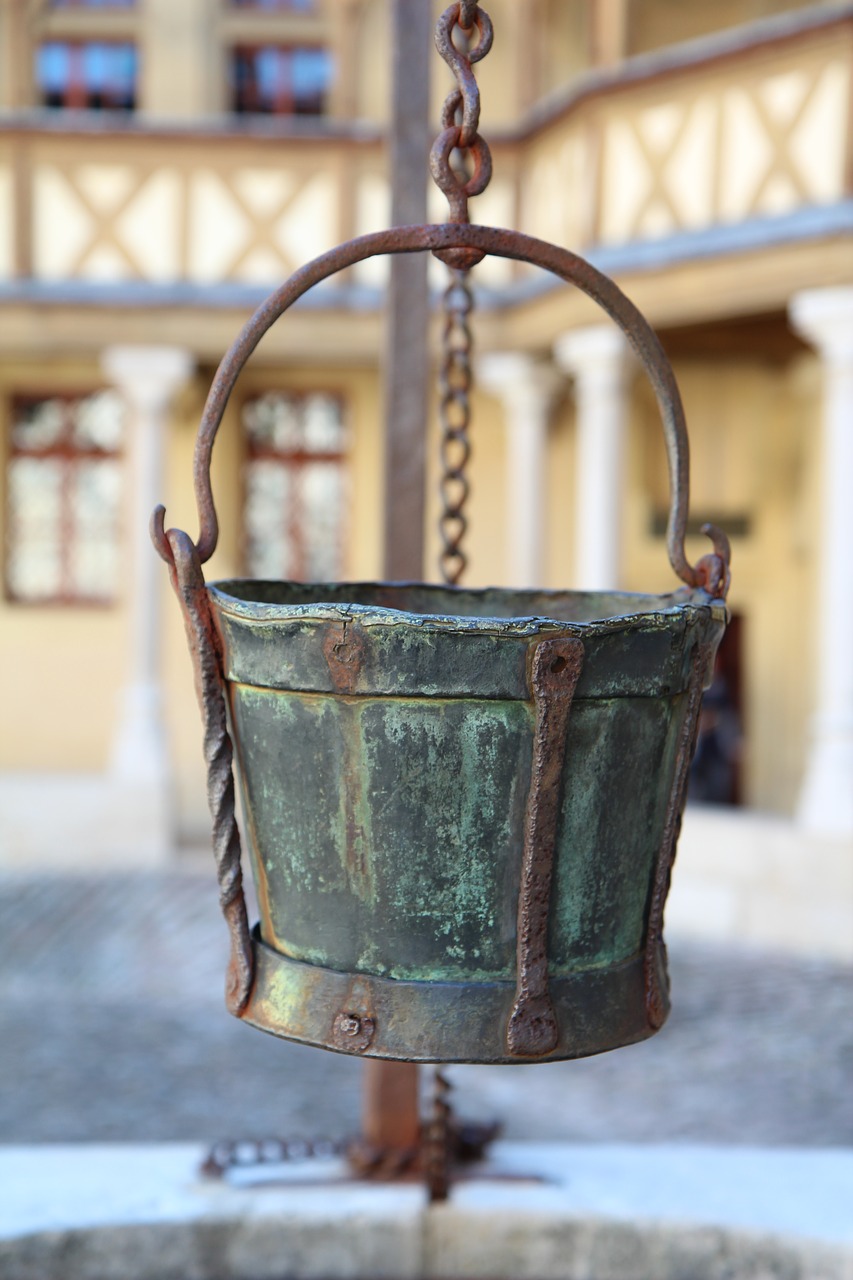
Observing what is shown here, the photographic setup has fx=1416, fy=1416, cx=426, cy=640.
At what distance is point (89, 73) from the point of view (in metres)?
10.0

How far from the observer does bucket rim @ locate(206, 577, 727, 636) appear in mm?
1550

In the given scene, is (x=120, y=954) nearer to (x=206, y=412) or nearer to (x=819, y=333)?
(x=819, y=333)

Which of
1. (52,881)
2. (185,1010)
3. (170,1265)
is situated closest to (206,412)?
(170,1265)

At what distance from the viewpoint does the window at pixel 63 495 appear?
403 inches

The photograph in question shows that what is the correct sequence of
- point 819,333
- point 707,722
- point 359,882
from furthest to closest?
point 707,722, point 819,333, point 359,882

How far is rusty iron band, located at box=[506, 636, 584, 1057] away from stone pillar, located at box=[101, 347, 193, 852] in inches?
279

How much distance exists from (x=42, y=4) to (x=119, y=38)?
1.95 ft

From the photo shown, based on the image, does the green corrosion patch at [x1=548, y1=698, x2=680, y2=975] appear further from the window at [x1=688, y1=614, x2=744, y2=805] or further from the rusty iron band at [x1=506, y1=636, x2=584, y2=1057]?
the window at [x1=688, y1=614, x2=744, y2=805]

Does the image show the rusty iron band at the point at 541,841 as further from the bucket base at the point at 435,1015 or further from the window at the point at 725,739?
the window at the point at 725,739

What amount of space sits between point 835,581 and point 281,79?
5731 millimetres

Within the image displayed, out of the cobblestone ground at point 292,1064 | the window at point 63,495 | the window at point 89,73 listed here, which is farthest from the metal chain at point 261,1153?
the window at point 89,73

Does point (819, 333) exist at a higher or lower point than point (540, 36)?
lower

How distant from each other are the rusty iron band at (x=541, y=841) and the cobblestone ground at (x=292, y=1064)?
11.1ft

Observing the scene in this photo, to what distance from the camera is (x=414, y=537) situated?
2.90 metres
